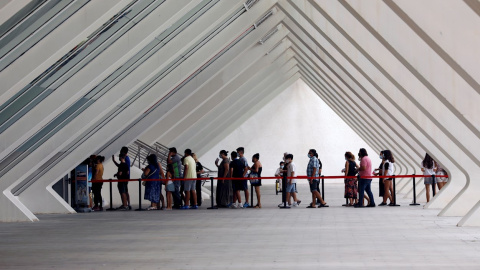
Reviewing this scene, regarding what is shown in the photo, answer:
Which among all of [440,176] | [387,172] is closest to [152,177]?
[387,172]

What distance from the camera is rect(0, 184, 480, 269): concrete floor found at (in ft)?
30.5

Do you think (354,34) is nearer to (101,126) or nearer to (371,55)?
(371,55)

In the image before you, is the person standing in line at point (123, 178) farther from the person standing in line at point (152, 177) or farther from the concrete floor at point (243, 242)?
the concrete floor at point (243, 242)

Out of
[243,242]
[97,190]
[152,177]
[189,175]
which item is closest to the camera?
[243,242]

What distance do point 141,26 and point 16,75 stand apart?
13.2ft

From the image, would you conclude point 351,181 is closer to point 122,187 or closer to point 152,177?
point 152,177

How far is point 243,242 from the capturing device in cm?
1171

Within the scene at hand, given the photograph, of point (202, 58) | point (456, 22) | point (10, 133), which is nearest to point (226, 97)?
point (202, 58)

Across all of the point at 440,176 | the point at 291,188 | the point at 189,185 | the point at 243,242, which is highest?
the point at 440,176

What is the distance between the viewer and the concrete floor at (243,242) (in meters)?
9.30

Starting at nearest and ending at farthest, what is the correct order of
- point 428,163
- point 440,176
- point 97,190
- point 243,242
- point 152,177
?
point 243,242
point 152,177
point 97,190
point 440,176
point 428,163

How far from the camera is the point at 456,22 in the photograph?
10.8m

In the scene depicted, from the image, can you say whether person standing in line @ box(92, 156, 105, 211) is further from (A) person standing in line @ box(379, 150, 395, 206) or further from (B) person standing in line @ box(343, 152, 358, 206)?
(A) person standing in line @ box(379, 150, 395, 206)

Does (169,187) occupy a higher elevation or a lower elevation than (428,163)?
lower
